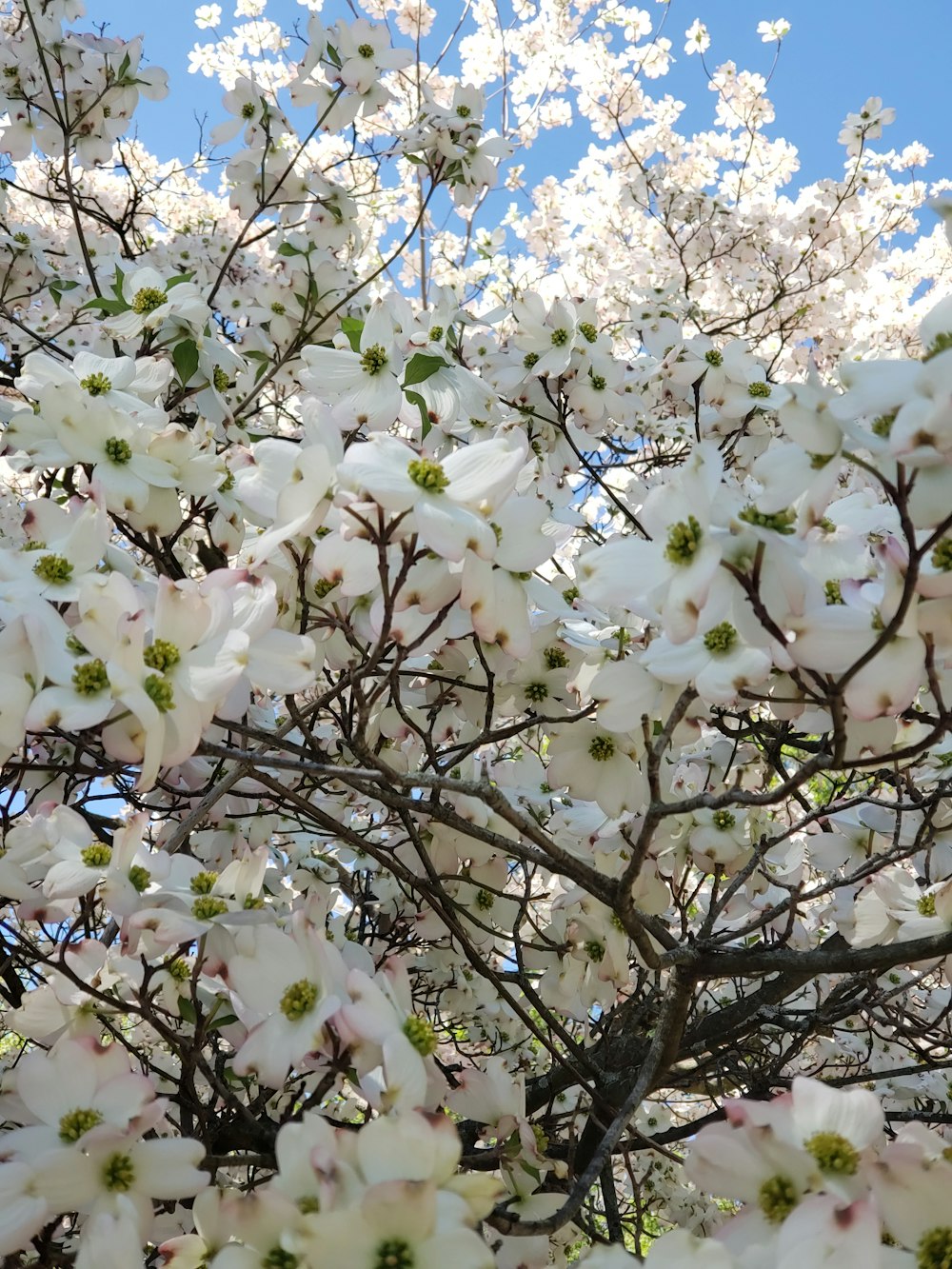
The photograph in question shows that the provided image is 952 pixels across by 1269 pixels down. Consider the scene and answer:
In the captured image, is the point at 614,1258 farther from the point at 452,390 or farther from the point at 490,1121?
the point at 452,390

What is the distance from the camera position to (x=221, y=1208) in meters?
0.72

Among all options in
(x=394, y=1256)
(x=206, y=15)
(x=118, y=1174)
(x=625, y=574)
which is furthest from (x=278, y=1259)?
(x=206, y=15)

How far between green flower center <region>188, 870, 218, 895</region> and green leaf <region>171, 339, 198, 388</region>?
747 millimetres

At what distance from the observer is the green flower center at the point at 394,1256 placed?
2.08 ft

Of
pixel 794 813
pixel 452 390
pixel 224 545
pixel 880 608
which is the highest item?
pixel 794 813

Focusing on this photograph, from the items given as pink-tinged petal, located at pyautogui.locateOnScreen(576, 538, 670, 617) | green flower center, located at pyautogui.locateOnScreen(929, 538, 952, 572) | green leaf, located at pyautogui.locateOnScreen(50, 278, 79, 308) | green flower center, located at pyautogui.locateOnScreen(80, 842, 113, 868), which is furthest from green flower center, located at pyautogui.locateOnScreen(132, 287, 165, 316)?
green flower center, located at pyautogui.locateOnScreen(929, 538, 952, 572)

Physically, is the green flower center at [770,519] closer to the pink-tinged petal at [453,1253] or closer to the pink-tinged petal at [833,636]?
the pink-tinged petal at [833,636]

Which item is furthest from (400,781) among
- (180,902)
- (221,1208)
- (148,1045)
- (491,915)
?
(148,1045)

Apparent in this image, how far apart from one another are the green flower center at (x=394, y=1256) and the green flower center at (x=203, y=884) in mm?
471

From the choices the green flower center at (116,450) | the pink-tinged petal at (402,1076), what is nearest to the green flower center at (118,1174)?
the pink-tinged petal at (402,1076)

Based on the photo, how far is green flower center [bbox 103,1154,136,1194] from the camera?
805 millimetres

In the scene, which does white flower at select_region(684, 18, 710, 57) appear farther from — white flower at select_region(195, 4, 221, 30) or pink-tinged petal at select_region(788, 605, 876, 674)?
pink-tinged petal at select_region(788, 605, 876, 674)

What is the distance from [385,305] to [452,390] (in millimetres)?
134

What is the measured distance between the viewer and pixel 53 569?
0.95 metres
